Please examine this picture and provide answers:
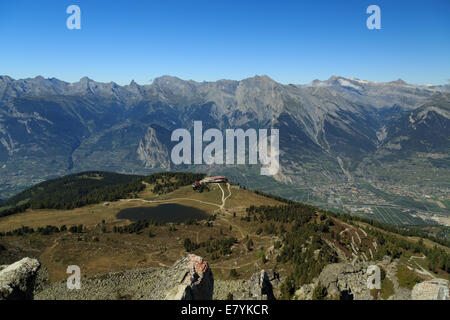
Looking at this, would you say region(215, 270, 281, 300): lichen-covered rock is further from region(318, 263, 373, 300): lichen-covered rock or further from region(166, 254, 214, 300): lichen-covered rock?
region(166, 254, 214, 300): lichen-covered rock

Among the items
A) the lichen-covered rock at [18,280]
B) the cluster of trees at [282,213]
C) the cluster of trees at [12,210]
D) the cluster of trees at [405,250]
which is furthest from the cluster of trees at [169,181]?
the lichen-covered rock at [18,280]

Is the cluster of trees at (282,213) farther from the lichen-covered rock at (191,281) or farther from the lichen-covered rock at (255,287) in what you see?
the lichen-covered rock at (191,281)

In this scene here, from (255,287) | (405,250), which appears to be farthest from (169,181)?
(255,287)

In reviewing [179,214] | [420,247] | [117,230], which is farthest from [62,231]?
[420,247]

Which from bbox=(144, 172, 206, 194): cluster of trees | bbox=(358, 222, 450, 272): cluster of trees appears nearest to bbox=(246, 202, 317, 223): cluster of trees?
bbox=(358, 222, 450, 272): cluster of trees

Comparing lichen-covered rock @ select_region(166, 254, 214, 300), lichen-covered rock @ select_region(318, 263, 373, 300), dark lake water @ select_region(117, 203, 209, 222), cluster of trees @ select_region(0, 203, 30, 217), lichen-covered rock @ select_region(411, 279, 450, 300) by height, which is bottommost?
dark lake water @ select_region(117, 203, 209, 222)
